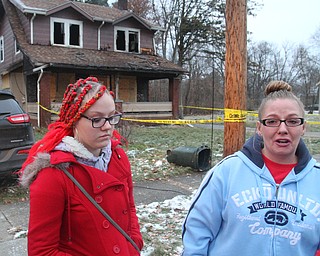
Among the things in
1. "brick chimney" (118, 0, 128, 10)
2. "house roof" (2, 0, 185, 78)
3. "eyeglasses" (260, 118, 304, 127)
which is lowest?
"eyeglasses" (260, 118, 304, 127)

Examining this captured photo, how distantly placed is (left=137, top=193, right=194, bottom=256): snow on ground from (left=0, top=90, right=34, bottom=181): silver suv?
220cm

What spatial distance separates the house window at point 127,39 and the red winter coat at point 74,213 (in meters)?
20.2

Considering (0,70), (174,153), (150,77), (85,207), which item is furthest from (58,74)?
(85,207)

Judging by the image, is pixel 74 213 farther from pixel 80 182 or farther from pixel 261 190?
pixel 261 190

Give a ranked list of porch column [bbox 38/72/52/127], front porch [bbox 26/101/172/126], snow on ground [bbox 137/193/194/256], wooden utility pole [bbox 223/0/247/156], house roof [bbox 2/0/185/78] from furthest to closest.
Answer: front porch [bbox 26/101/172/126], house roof [bbox 2/0/185/78], porch column [bbox 38/72/52/127], wooden utility pole [bbox 223/0/247/156], snow on ground [bbox 137/193/194/256]

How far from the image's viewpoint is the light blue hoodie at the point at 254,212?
1.89 m

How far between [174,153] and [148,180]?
1199mm

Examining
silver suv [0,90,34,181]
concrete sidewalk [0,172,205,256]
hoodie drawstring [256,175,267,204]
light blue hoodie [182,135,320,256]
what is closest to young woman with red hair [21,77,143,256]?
light blue hoodie [182,135,320,256]

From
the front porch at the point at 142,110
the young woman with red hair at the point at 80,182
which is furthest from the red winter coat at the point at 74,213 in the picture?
the front porch at the point at 142,110

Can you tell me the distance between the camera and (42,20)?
18.6 meters

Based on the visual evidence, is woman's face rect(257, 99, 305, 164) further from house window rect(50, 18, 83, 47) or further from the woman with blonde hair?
house window rect(50, 18, 83, 47)

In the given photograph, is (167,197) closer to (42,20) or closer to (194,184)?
(194,184)

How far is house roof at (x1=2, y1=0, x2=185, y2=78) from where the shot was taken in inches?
674

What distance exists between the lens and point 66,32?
19391mm
